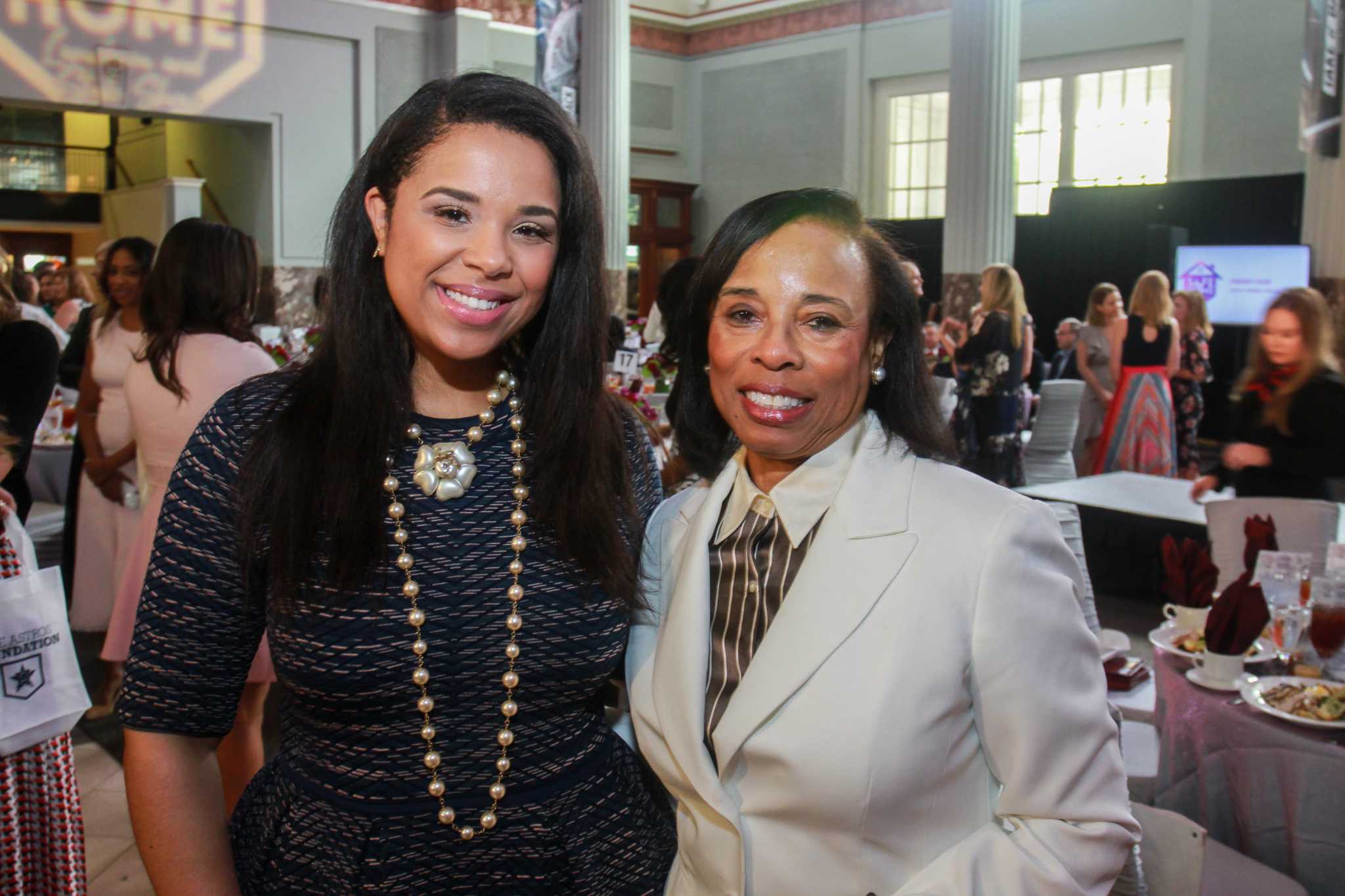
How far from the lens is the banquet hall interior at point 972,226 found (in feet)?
8.86

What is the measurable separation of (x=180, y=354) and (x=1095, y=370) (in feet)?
23.1

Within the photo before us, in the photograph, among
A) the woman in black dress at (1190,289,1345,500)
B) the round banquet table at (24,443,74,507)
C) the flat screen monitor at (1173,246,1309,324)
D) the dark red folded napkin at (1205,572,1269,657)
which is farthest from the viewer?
the flat screen monitor at (1173,246,1309,324)

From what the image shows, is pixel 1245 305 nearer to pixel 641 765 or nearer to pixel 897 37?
pixel 897 37

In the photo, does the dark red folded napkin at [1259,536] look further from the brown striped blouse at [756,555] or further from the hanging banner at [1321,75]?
the hanging banner at [1321,75]

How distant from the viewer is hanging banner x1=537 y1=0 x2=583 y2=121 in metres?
10.0

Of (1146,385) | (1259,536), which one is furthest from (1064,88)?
(1259,536)

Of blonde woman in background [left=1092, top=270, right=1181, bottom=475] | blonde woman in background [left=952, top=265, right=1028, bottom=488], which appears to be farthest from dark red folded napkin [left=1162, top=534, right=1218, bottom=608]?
blonde woman in background [left=1092, top=270, right=1181, bottom=475]

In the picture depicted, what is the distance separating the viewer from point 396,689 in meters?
1.29

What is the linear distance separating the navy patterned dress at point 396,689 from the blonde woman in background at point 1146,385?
714 centimetres

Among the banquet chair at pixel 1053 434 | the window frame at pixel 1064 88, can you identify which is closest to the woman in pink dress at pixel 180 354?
the banquet chair at pixel 1053 434

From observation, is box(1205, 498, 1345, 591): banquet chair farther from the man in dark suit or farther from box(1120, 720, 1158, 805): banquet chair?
the man in dark suit

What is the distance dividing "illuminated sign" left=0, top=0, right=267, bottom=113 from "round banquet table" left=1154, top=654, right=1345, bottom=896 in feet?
36.1

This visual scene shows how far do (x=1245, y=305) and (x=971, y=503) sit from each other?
430 inches

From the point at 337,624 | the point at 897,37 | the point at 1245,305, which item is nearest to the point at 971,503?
the point at 337,624
